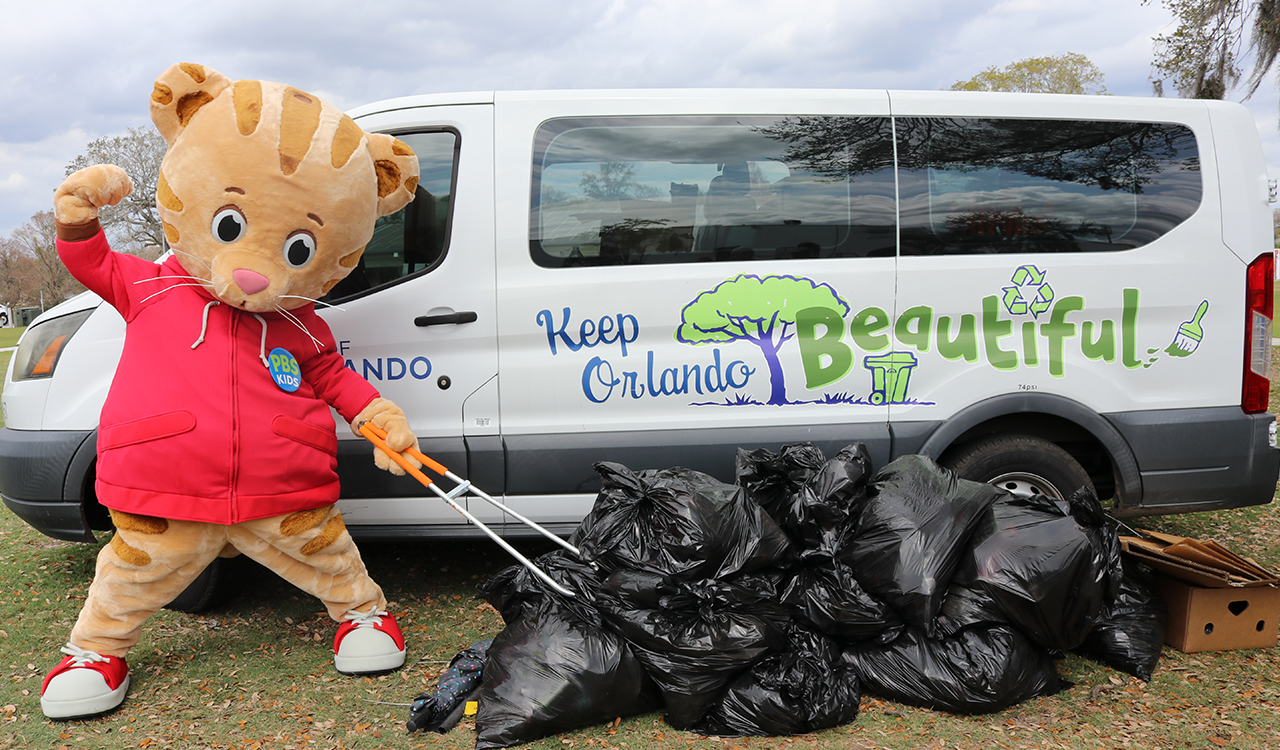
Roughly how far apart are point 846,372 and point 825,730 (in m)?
1.44

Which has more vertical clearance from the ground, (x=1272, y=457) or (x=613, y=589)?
(x=1272, y=457)

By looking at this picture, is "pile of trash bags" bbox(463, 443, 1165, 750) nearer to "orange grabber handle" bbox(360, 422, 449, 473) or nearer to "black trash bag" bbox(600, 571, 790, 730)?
"black trash bag" bbox(600, 571, 790, 730)

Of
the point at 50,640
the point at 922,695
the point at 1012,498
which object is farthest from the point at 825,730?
the point at 50,640

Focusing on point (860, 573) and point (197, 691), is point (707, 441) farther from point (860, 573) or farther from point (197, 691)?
point (197, 691)

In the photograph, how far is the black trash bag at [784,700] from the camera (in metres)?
2.60

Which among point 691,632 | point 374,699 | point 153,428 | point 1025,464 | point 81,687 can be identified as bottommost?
point 374,699

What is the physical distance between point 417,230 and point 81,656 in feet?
6.57

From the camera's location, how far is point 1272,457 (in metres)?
3.52

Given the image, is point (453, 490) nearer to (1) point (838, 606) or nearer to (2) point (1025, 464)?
(1) point (838, 606)

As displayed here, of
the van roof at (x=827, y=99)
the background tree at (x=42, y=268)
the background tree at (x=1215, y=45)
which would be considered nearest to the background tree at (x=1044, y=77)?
the background tree at (x=1215, y=45)

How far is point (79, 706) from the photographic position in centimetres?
278

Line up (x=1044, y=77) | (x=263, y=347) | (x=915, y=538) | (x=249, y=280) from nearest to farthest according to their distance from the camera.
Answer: (x=249, y=280) < (x=915, y=538) < (x=263, y=347) < (x=1044, y=77)

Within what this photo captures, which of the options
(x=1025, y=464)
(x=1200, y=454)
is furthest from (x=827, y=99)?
(x=1200, y=454)

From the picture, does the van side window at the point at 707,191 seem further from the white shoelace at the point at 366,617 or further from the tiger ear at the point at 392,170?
the white shoelace at the point at 366,617
